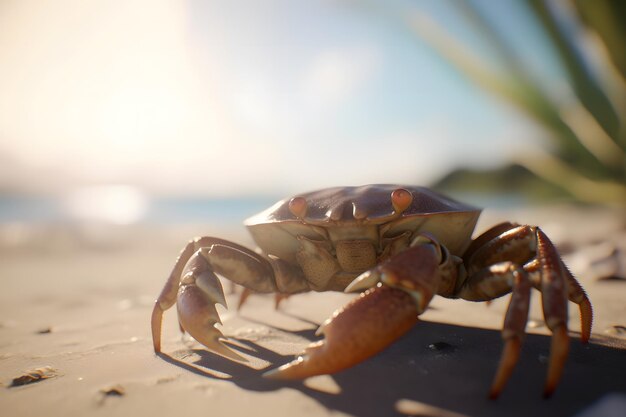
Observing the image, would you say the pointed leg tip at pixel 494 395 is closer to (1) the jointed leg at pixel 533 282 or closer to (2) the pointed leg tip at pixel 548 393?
(1) the jointed leg at pixel 533 282

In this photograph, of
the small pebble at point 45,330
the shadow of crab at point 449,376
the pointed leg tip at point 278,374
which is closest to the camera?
the shadow of crab at point 449,376

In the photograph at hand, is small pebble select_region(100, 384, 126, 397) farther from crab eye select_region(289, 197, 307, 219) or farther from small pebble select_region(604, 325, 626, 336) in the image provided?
small pebble select_region(604, 325, 626, 336)

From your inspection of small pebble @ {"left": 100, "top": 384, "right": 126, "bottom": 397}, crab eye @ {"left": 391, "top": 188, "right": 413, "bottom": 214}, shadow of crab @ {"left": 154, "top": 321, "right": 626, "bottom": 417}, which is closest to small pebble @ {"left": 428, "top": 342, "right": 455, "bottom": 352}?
shadow of crab @ {"left": 154, "top": 321, "right": 626, "bottom": 417}

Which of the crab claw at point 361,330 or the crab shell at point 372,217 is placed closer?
the crab claw at point 361,330

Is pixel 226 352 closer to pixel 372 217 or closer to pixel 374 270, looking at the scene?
pixel 374 270

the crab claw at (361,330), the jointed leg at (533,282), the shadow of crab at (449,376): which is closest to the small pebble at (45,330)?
the shadow of crab at (449,376)
